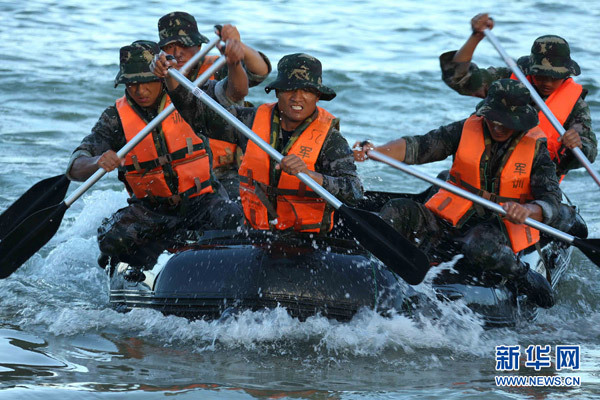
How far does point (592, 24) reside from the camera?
1966 cm

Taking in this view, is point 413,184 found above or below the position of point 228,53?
below

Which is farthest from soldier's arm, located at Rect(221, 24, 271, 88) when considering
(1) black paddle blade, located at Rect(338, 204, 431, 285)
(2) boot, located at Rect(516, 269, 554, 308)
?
(2) boot, located at Rect(516, 269, 554, 308)

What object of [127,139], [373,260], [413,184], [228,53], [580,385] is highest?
[228,53]

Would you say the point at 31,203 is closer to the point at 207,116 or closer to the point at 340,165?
the point at 207,116

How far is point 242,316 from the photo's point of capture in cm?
539

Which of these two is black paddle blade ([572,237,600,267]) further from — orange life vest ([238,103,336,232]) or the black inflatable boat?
orange life vest ([238,103,336,232])

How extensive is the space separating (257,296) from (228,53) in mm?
1429

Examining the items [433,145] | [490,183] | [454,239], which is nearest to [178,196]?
[433,145]

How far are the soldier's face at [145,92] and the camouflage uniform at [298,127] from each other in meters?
0.45

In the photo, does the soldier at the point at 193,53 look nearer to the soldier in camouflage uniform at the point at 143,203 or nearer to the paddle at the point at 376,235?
the soldier in camouflage uniform at the point at 143,203

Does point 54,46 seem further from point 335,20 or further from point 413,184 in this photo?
point 413,184

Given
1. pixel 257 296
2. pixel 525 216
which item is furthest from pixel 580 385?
pixel 257 296

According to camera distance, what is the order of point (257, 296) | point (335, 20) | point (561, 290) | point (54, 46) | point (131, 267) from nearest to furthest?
point (257, 296), point (131, 267), point (561, 290), point (54, 46), point (335, 20)

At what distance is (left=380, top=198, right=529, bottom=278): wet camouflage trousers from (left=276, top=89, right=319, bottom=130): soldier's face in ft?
2.88
